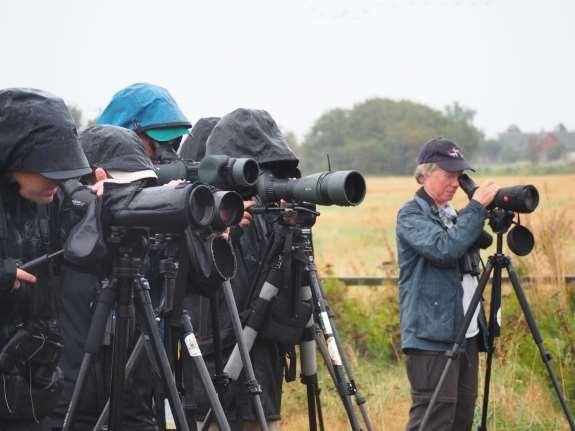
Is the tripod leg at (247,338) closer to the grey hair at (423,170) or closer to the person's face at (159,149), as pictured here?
the person's face at (159,149)

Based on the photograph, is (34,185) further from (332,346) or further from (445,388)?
(445,388)

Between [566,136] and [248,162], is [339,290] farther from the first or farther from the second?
[566,136]

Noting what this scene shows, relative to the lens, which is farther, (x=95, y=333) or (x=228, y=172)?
(x=228, y=172)

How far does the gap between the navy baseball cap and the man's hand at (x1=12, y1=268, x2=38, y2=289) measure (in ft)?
9.03

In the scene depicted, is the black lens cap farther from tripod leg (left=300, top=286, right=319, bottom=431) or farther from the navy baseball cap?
tripod leg (left=300, top=286, right=319, bottom=431)

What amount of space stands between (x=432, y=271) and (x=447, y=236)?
0.72 ft

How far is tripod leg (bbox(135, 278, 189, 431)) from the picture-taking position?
9.84 feet

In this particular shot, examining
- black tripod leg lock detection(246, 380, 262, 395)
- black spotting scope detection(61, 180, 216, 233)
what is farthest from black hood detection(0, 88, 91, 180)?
black tripod leg lock detection(246, 380, 262, 395)

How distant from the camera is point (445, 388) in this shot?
4.81m

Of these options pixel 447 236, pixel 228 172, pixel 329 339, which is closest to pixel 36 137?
pixel 228 172

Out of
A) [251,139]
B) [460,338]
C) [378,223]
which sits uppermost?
[251,139]

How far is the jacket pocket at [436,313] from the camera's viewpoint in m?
4.83

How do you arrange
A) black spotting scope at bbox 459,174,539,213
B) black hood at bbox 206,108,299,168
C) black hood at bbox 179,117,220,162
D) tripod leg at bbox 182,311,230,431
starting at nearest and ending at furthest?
tripod leg at bbox 182,311,230,431 → black hood at bbox 206,108,299,168 → black spotting scope at bbox 459,174,539,213 → black hood at bbox 179,117,220,162

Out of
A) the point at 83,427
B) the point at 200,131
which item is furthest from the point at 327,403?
the point at 83,427
